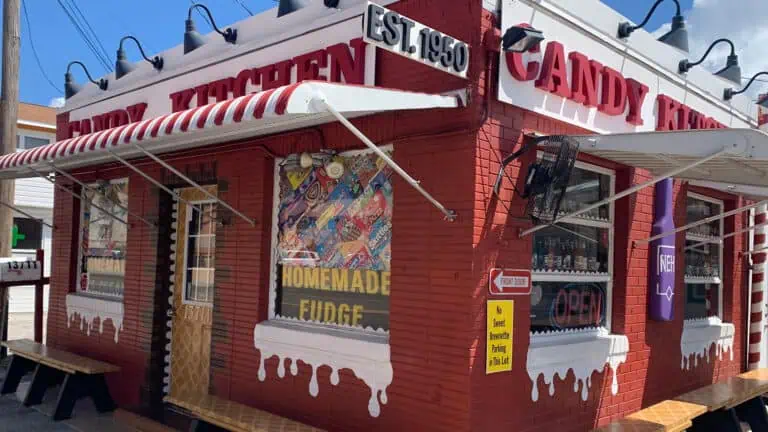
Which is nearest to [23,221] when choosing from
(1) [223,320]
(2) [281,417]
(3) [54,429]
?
(3) [54,429]

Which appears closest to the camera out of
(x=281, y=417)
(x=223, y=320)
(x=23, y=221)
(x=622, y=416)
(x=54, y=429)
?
(x=281, y=417)

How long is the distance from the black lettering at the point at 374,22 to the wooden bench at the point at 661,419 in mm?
3403

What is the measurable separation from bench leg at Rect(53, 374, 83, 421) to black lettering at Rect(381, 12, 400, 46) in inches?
211

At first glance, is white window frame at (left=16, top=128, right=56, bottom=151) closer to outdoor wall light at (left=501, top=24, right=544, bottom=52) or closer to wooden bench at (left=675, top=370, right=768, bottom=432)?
outdoor wall light at (left=501, top=24, right=544, bottom=52)

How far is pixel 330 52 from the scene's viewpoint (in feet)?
17.4

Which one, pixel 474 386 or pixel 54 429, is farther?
pixel 54 429

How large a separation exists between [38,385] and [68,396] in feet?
2.89

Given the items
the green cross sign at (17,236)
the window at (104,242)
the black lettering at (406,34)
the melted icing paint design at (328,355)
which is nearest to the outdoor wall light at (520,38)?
the black lettering at (406,34)

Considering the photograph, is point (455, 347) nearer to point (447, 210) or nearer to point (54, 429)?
point (447, 210)

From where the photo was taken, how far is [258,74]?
5.98 m

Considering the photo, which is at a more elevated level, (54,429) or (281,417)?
(281,417)

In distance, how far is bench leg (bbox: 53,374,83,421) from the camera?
274 inches

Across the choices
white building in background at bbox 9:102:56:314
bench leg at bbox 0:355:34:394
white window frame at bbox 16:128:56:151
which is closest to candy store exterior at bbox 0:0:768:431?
bench leg at bbox 0:355:34:394

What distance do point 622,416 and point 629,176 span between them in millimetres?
2075
